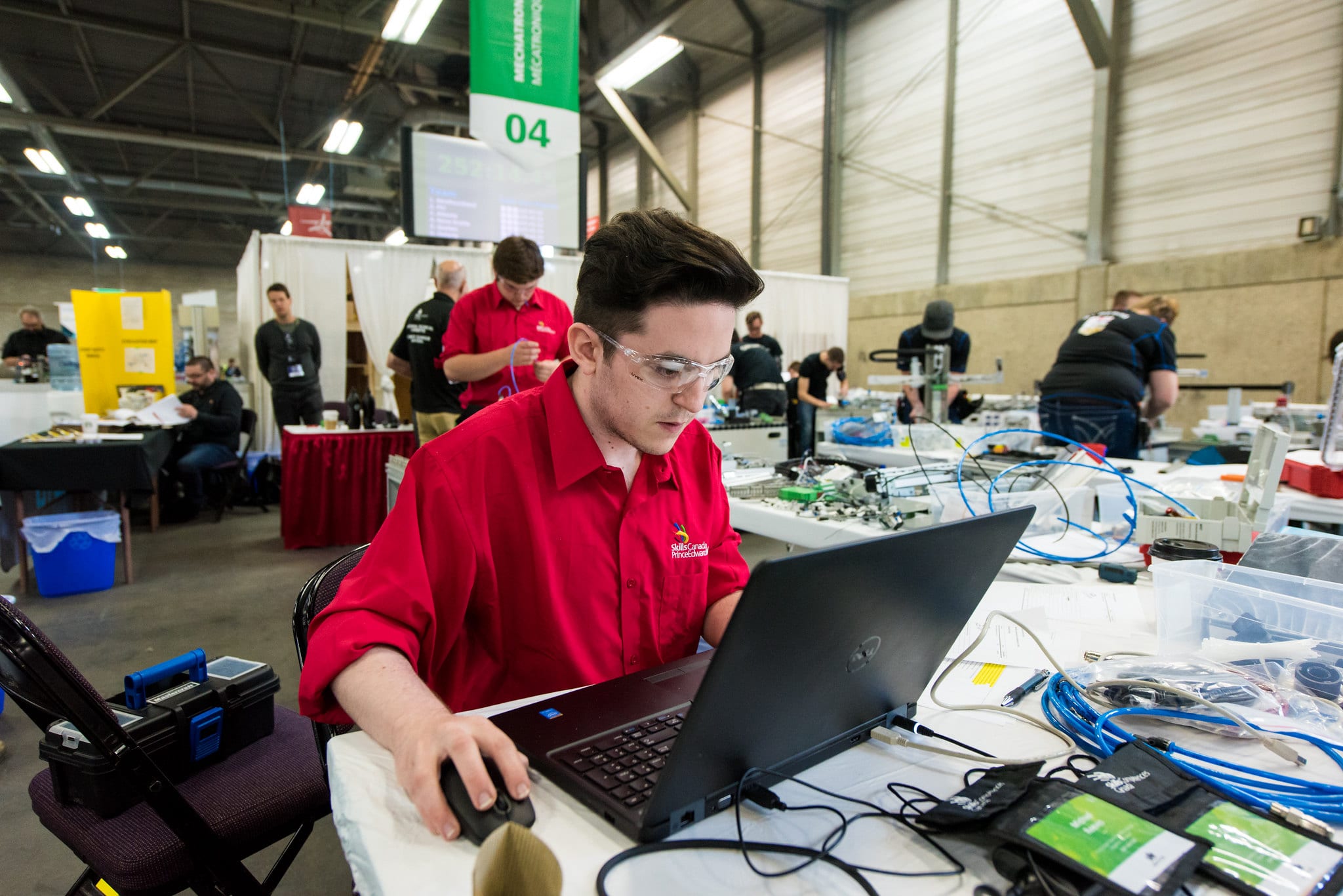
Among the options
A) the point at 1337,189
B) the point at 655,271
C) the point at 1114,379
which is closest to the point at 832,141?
the point at 1337,189

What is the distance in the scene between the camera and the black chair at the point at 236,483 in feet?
17.9

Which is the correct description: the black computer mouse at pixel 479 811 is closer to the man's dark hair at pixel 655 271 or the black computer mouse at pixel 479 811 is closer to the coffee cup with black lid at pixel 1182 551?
the man's dark hair at pixel 655 271

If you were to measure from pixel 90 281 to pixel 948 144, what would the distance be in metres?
16.3

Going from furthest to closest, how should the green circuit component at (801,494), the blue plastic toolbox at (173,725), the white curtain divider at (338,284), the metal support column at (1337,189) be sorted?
1. the white curtain divider at (338,284)
2. the metal support column at (1337,189)
3. the green circuit component at (801,494)
4. the blue plastic toolbox at (173,725)

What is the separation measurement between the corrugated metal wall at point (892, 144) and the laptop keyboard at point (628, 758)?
7869 millimetres

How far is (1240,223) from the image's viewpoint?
5.58 metres

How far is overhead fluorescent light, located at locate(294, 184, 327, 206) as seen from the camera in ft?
36.5

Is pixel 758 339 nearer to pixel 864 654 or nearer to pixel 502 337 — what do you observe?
pixel 502 337

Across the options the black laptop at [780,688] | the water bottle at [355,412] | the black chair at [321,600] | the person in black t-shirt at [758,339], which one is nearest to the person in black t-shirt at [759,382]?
the person in black t-shirt at [758,339]

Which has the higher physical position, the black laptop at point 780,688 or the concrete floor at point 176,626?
the black laptop at point 780,688

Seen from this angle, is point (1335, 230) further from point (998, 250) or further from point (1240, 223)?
point (998, 250)

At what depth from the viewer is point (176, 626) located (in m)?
3.17

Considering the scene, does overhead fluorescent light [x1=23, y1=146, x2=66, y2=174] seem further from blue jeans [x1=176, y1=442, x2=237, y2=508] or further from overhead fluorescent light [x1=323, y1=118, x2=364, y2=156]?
blue jeans [x1=176, y1=442, x2=237, y2=508]

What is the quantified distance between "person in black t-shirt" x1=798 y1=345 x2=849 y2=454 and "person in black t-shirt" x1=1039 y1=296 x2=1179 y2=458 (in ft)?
10.2
